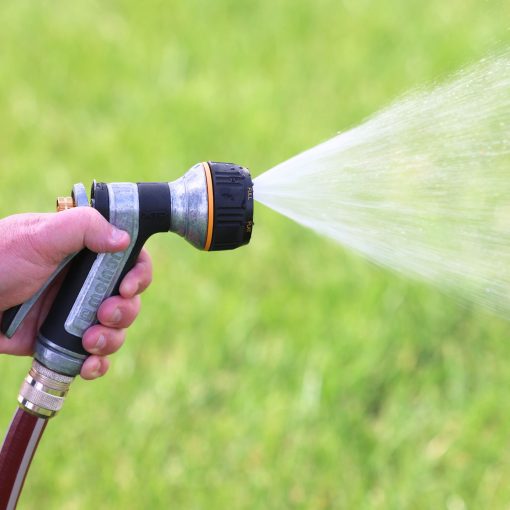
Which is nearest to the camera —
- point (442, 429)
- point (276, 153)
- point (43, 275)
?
point (43, 275)

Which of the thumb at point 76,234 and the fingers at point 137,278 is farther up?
the thumb at point 76,234

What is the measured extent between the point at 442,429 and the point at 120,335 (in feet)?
4.07

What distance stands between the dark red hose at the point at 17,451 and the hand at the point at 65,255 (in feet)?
0.43

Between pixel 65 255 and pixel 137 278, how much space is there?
0.16m

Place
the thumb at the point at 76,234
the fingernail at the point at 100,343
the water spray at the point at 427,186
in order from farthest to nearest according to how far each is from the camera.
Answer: the water spray at the point at 427,186, the fingernail at the point at 100,343, the thumb at the point at 76,234

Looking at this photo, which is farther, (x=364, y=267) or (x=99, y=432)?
(x=364, y=267)

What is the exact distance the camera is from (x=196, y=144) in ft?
12.3

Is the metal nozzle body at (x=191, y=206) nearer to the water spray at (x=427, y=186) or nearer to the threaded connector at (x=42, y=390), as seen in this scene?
the water spray at (x=427, y=186)

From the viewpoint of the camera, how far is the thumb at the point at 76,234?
4.94ft

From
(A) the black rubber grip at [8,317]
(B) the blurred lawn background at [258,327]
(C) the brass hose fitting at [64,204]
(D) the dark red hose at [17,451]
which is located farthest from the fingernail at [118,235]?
(B) the blurred lawn background at [258,327]

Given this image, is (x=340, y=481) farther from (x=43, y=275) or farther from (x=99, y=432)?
(x=43, y=275)

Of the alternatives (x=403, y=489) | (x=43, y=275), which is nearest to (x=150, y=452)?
(x=403, y=489)

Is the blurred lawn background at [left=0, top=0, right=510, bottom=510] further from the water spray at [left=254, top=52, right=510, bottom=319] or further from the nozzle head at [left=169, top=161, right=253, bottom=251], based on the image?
the nozzle head at [left=169, top=161, right=253, bottom=251]

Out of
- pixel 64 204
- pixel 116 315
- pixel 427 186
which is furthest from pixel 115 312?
pixel 427 186
